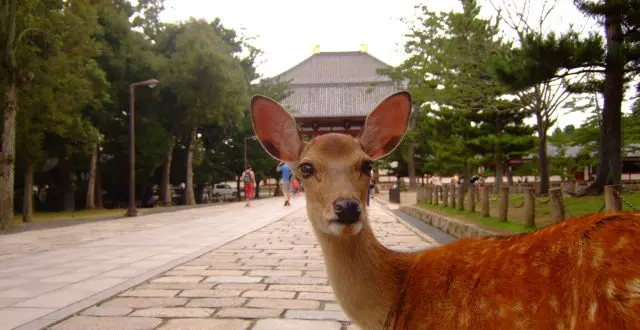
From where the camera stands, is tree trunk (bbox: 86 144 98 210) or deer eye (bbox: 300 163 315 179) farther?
tree trunk (bbox: 86 144 98 210)

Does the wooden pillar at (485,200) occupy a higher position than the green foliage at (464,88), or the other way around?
the green foliage at (464,88)

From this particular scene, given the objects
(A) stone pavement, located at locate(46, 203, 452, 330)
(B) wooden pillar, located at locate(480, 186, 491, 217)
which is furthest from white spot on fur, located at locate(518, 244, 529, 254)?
(B) wooden pillar, located at locate(480, 186, 491, 217)

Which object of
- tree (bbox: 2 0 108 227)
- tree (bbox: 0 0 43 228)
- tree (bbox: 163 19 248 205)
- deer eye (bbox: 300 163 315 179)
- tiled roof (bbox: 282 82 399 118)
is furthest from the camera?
tiled roof (bbox: 282 82 399 118)

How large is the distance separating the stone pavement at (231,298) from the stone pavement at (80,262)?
0.20 meters

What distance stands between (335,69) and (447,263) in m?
45.3

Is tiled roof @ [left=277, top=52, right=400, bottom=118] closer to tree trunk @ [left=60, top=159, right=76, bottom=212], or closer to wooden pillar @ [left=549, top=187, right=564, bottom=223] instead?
tree trunk @ [left=60, top=159, right=76, bottom=212]

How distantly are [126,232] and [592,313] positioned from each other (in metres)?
11.6

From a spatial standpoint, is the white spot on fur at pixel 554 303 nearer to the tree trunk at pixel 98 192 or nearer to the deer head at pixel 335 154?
the deer head at pixel 335 154

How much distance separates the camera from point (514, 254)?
5.38ft

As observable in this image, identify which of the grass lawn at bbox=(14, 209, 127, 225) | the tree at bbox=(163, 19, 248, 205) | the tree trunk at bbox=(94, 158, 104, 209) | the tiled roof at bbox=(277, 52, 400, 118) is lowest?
the grass lawn at bbox=(14, 209, 127, 225)

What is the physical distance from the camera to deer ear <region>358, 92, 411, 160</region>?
9.50 ft

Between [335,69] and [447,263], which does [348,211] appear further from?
[335,69]

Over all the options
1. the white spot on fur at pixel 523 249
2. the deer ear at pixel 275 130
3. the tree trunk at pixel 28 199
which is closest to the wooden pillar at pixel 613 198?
the deer ear at pixel 275 130

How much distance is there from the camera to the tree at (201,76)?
22531mm
